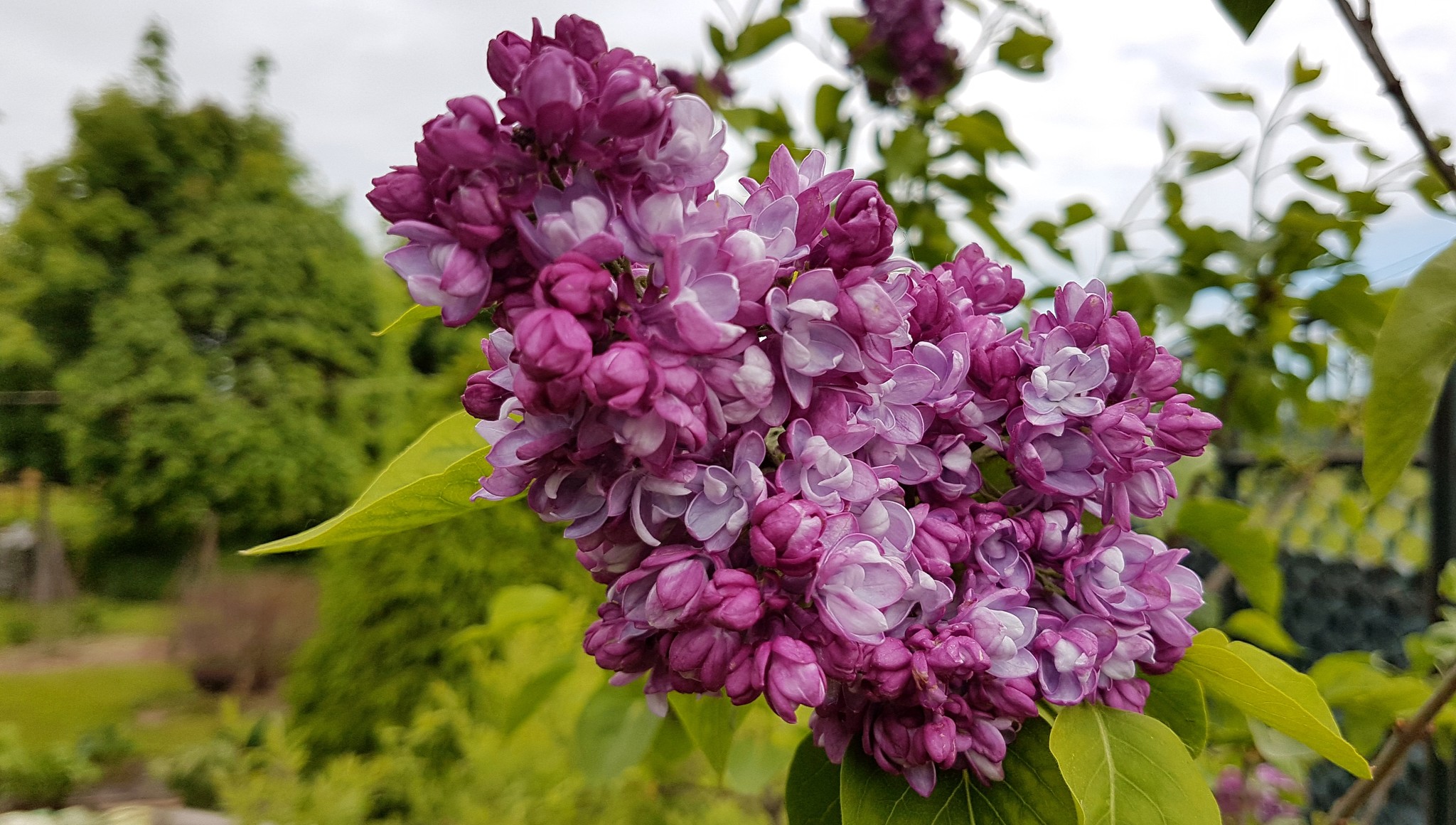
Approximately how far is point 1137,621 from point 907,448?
0.11 m

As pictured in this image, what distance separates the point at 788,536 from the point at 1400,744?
502 mm

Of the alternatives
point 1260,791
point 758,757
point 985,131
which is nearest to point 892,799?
point 758,757

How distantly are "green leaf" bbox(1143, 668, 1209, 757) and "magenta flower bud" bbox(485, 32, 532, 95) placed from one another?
357 mm

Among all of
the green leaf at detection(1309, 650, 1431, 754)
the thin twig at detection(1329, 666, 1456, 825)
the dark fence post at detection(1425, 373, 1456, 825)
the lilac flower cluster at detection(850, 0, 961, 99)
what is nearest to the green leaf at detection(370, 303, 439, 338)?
Result: the thin twig at detection(1329, 666, 1456, 825)

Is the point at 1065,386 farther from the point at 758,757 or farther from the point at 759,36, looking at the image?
the point at 759,36

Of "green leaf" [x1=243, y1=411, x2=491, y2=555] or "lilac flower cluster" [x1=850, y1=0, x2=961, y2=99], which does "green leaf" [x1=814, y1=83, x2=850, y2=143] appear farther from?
"green leaf" [x1=243, y1=411, x2=491, y2=555]

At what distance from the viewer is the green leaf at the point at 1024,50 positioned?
1.18 meters

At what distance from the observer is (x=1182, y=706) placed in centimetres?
36

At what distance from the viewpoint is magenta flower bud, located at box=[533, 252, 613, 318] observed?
24 centimetres

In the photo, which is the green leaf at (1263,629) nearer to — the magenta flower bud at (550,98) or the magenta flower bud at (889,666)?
the magenta flower bud at (889,666)

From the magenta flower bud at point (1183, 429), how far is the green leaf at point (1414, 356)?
11 cm

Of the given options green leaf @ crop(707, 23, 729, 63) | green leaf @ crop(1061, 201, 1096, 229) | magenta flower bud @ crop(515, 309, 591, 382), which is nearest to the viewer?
magenta flower bud @ crop(515, 309, 591, 382)

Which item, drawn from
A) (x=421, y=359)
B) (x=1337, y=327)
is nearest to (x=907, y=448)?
(x=1337, y=327)

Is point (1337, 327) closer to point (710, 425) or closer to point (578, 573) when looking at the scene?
point (710, 425)
